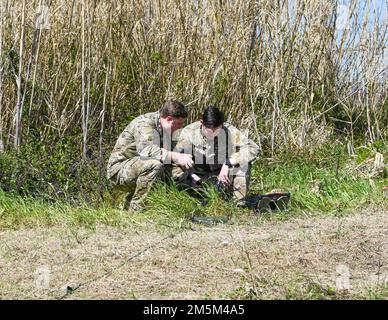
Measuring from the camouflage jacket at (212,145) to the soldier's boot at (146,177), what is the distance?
42cm

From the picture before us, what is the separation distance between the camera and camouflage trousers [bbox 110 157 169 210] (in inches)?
283

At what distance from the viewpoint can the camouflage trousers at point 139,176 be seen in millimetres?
7184

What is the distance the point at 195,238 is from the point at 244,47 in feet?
10.9

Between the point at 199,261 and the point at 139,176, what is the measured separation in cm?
225

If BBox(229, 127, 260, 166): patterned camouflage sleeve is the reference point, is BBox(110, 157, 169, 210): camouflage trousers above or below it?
below

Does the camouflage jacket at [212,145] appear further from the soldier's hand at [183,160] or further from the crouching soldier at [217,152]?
the soldier's hand at [183,160]

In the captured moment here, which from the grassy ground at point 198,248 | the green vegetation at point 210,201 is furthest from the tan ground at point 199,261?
the green vegetation at point 210,201

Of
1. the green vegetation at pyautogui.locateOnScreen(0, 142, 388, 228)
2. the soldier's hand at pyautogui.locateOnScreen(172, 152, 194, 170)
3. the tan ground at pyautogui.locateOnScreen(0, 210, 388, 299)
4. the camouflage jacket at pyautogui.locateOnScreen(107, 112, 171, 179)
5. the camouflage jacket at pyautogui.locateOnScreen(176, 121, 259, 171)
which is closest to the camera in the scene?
the tan ground at pyautogui.locateOnScreen(0, 210, 388, 299)

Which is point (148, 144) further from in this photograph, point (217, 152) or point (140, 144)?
point (217, 152)


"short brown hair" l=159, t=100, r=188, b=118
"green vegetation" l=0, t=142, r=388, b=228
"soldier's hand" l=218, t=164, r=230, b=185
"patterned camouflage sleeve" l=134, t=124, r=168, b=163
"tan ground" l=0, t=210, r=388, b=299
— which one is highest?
"short brown hair" l=159, t=100, r=188, b=118

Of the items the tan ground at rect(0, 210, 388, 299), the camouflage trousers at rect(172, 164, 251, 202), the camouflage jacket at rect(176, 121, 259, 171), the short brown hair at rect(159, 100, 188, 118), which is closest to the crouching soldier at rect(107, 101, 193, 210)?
the short brown hair at rect(159, 100, 188, 118)

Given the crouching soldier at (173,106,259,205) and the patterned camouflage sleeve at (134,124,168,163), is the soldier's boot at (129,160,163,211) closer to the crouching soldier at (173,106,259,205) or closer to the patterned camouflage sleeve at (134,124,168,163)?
the patterned camouflage sleeve at (134,124,168,163)

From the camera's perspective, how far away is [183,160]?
7.18 m

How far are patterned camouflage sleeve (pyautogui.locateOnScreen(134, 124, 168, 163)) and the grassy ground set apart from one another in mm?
282
